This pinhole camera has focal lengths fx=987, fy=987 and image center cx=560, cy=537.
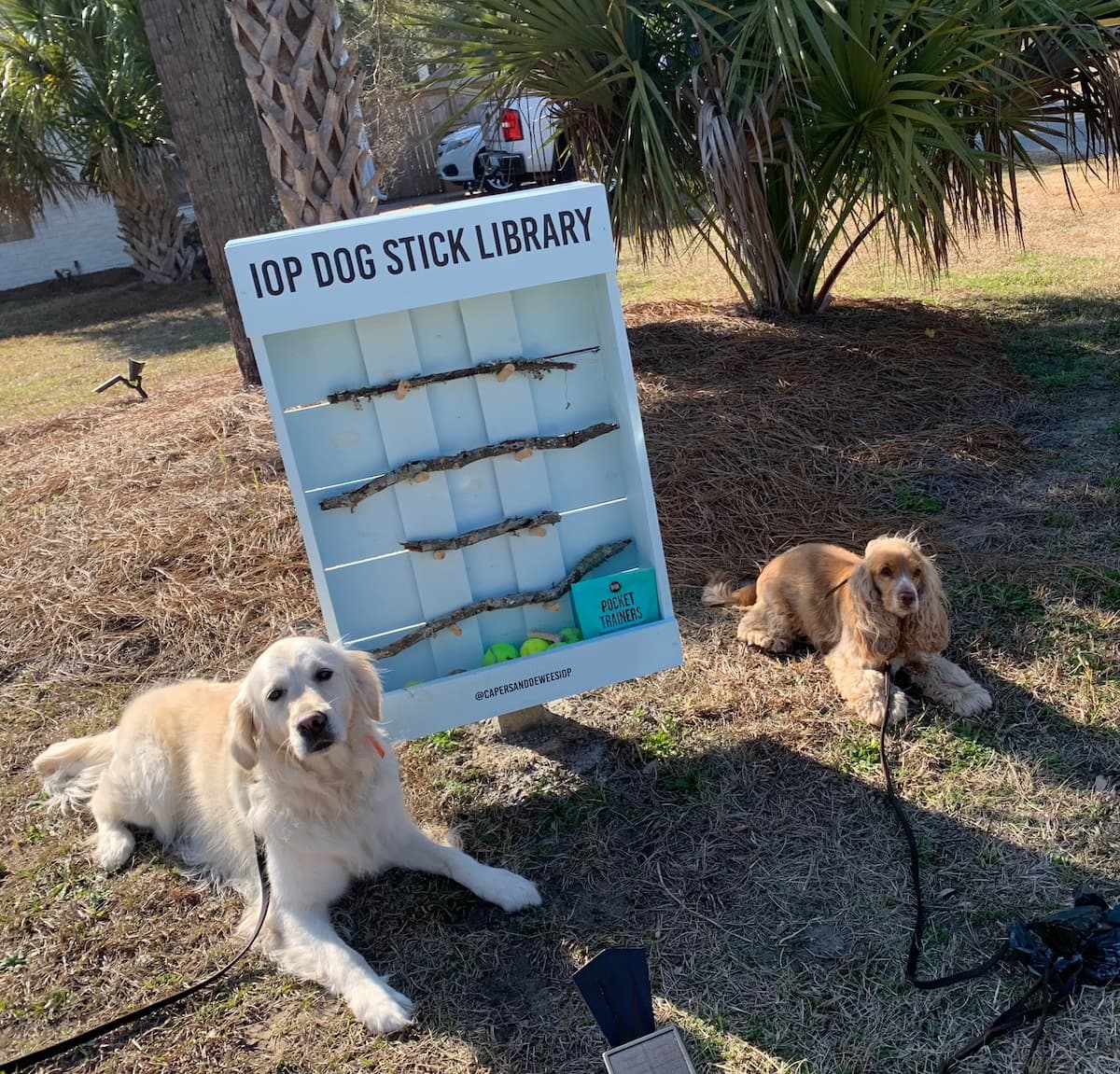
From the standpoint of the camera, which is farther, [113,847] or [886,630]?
[886,630]

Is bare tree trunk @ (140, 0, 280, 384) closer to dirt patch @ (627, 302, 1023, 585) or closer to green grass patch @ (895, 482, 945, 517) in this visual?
dirt patch @ (627, 302, 1023, 585)

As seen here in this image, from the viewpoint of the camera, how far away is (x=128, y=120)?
14.3 m

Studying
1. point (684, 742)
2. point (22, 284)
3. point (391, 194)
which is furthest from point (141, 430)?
point (391, 194)

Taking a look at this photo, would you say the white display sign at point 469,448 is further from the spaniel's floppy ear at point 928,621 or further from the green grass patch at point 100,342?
the green grass patch at point 100,342

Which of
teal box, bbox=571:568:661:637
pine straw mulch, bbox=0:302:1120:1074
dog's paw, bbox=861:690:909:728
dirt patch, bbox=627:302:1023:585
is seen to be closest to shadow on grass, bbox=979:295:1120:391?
dirt patch, bbox=627:302:1023:585

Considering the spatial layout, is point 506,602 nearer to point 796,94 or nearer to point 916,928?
point 916,928

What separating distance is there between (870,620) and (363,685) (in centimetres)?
187

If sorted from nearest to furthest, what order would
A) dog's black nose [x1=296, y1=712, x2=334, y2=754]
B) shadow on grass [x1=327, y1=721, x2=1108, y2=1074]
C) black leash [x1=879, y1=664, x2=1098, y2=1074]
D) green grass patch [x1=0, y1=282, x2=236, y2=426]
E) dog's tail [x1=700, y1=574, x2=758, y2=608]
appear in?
black leash [x1=879, y1=664, x2=1098, y2=1074]
shadow on grass [x1=327, y1=721, x2=1108, y2=1074]
dog's black nose [x1=296, y1=712, x2=334, y2=754]
dog's tail [x1=700, y1=574, x2=758, y2=608]
green grass patch [x1=0, y1=282, x2=236, y2=426]

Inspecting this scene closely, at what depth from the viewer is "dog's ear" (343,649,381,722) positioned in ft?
9.66

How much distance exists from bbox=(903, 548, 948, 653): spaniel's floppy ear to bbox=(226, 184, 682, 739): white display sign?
2.98 ft

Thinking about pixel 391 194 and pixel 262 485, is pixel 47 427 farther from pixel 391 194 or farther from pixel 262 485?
pixel 391 194

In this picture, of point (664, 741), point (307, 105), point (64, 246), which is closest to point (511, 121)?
point (307, 105)

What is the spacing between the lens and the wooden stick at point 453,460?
316 centimetres

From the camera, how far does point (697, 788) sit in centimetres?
341
